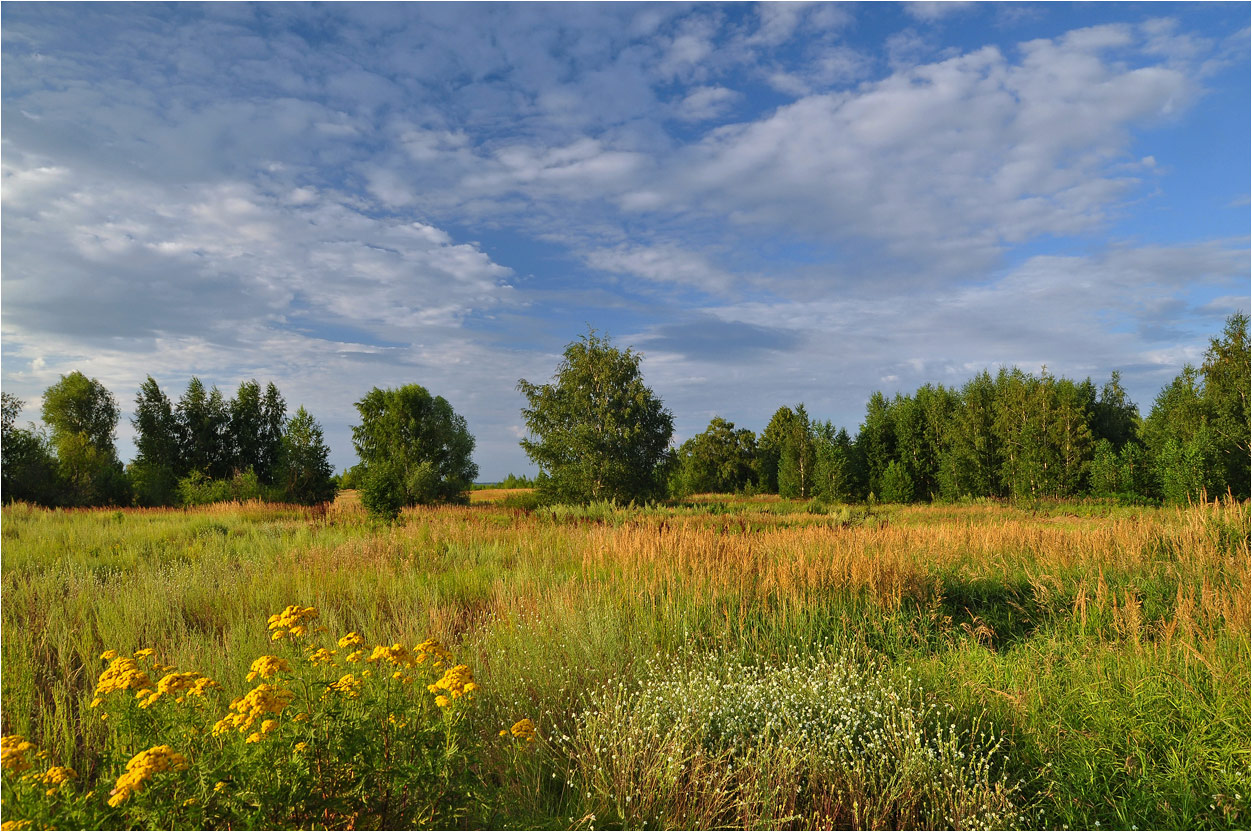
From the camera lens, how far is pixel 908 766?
3.04 meters

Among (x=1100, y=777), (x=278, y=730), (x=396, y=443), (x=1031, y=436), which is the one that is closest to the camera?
(x=278, y=730)

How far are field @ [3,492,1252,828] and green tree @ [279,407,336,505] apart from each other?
24.9 metres

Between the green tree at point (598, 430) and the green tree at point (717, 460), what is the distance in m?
16.4

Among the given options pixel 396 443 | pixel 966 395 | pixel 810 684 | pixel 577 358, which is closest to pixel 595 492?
pixel 577 358

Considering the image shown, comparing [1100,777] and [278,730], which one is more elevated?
[278,730]

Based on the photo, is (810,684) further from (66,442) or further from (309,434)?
(66,442)

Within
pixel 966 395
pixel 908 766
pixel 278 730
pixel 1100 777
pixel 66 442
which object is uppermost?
pixel 966 395

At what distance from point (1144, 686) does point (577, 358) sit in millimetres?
25103

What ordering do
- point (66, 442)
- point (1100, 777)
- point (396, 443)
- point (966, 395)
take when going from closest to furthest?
1. point (1100, 777)
2. point (66, 442)
3. point (396, 443)
4. point (966, 395)

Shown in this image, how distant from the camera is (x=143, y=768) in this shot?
6.50 feet

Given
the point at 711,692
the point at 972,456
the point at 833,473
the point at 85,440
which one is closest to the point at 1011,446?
the point at 972,456

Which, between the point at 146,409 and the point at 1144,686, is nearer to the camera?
the point at 1144,686

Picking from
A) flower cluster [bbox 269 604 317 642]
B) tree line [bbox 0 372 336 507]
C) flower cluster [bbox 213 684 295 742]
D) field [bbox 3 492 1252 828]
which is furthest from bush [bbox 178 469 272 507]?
flower cluster [bbox 213 684 295 742]

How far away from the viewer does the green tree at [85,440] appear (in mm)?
28422
